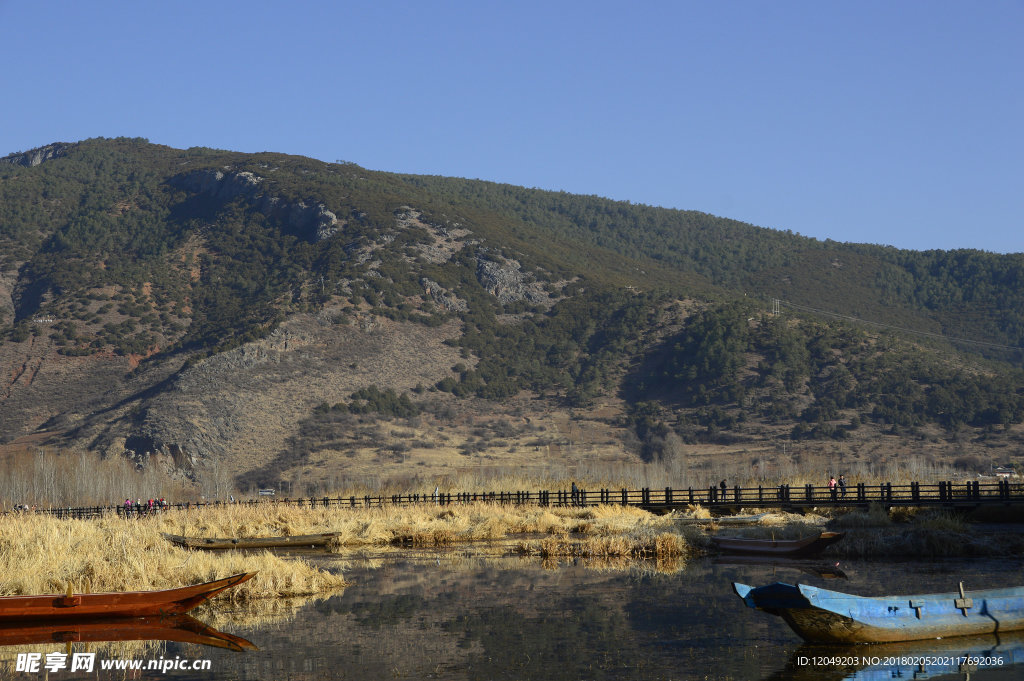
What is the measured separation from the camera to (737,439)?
305 ft

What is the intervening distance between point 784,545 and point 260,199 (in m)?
130

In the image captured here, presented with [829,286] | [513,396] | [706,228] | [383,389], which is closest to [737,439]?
[513,396]

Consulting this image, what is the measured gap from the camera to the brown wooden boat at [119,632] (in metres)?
18.8

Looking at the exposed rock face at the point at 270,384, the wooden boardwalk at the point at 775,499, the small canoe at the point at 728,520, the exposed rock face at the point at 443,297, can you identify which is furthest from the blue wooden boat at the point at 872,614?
the exposed rock face at the point at 443,297

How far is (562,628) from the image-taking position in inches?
770

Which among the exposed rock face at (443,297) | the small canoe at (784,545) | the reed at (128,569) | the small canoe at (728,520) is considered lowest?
the small canoe at (728,520)

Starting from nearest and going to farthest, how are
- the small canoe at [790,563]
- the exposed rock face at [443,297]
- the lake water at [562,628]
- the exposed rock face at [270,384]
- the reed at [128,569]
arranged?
the lake water at [562,628], the reed at [128,569], the small canoe at [790,563], the exposed rock face at [270,384], the exposed rock face at [443,297]

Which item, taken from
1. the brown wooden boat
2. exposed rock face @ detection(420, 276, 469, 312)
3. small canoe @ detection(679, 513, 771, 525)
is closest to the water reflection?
the brown wooden boat

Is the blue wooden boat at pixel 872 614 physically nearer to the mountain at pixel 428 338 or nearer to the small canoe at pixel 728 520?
the small canoe at pixel 728 520

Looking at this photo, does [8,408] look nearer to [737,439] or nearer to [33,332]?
[33,332]

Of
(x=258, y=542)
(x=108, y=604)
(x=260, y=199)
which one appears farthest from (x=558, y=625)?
(x=260, y=199)

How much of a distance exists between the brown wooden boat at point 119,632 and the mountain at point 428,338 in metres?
63.7

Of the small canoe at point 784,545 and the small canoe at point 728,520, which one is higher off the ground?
the small canoe at point 784,545

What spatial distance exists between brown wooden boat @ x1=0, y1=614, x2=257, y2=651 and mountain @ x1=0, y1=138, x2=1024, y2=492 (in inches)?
2507
